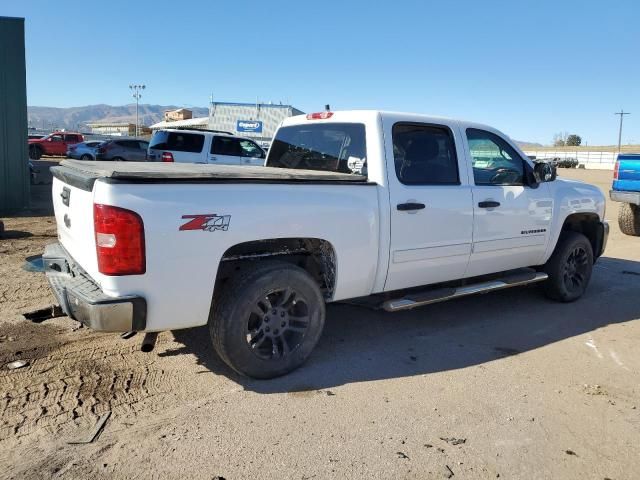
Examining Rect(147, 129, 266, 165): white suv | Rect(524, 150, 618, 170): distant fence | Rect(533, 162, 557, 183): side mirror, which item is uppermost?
→ Rect(524, 150, 618, 170): distant fence

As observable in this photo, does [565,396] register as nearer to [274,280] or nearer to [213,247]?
[274,280]

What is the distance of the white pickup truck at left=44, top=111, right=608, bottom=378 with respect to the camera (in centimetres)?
319

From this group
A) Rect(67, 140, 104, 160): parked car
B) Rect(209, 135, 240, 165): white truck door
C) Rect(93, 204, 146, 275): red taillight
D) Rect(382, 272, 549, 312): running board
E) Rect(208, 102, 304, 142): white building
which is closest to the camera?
Rect(93, 204, 146, 275): red taillight

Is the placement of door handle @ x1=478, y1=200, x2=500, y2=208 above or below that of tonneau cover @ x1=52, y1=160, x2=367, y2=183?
below

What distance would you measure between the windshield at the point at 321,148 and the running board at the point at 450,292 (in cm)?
111

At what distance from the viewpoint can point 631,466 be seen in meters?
2.99

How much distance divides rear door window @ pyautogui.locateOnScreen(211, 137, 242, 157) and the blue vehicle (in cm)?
1041

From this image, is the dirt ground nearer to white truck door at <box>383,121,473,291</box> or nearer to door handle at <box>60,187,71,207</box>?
white truck door at <box>383,121,473,291</box>

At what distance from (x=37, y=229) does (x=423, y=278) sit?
795 cm

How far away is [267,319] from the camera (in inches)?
151

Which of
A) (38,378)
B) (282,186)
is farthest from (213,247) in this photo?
(38,378)

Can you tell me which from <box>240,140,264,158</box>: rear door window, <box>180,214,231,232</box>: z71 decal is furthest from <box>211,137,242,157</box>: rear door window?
<box>180,214,231,232</box>: z71 decal

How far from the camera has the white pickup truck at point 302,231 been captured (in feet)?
10.5

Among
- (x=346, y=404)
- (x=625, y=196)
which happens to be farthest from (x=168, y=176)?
(x=625, y=196)
